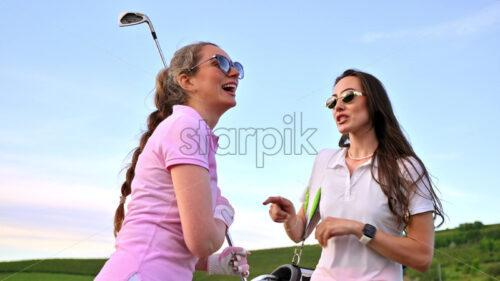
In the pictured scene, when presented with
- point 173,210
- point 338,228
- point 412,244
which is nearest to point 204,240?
point 173,210

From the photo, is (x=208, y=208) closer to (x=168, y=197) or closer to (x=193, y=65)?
(x=168, y=197)

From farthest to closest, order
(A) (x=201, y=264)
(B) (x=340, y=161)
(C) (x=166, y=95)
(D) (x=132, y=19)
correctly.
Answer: (D) (x=132, y=19) < (B) (x=340, y=161) < (C) (x=166, y=95) < (A) (x=201, y=264)

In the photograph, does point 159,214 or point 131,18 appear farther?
point 131,18

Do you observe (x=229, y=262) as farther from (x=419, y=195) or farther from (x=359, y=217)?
(x=419, y=195)

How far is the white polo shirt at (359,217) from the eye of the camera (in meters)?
2.66

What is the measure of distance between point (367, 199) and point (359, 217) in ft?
0.37

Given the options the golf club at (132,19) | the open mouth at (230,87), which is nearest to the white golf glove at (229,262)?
the open mouth at (230,87)

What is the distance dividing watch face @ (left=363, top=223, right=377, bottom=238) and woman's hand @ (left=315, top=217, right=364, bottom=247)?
2 centimetres

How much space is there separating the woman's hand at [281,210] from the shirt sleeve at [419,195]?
0.67 m

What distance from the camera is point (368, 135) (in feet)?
10.0

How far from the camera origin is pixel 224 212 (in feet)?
7.00

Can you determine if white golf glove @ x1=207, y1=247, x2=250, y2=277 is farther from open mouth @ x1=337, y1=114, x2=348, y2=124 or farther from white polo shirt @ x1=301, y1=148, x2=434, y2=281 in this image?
open mouth @ x1=337, y1=114, x2=348, y2=124

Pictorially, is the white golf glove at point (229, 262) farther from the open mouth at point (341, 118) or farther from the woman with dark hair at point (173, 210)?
the open mouth at point (341, 118)

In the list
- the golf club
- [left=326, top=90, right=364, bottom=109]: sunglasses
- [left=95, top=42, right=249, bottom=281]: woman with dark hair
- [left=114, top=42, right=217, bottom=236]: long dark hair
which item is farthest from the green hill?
[left=95, top=42, right=249, bottom=281]: woman with dark hair
